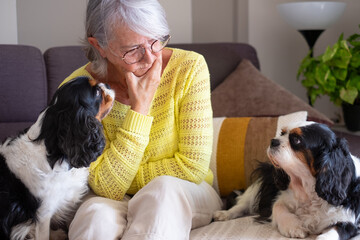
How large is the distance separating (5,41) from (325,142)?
259 centimetres

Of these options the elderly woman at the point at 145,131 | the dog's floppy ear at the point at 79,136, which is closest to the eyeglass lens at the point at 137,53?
the elderly woman at the point at 145,131

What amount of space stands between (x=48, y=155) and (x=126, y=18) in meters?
0.59

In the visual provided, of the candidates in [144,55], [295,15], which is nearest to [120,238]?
[144,55]

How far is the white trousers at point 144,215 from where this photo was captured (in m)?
1.90

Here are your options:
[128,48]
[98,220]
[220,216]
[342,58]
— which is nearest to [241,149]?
[220,216]

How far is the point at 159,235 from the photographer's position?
1.87 m

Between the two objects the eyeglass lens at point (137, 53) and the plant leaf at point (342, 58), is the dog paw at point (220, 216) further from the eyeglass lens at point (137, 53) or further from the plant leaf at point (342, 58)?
the plant leaf at point (342, 58)

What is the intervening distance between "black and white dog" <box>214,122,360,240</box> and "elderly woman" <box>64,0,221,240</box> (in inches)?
12.9

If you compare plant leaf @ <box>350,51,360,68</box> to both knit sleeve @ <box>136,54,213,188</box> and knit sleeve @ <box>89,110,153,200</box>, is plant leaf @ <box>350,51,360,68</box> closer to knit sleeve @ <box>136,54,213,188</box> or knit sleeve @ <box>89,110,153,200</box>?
knit sleeve @ <box>136,54,213,188</box>

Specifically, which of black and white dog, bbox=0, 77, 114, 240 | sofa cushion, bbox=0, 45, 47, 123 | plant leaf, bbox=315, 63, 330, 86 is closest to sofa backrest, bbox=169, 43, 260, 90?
plant leaf, bbox=315, 63, 330, 86

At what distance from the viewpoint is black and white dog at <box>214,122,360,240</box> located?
1.94 metres

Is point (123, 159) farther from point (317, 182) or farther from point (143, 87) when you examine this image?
point (317, 182)

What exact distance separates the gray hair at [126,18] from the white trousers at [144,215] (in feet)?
1.86

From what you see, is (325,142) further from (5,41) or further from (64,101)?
(5,41)
